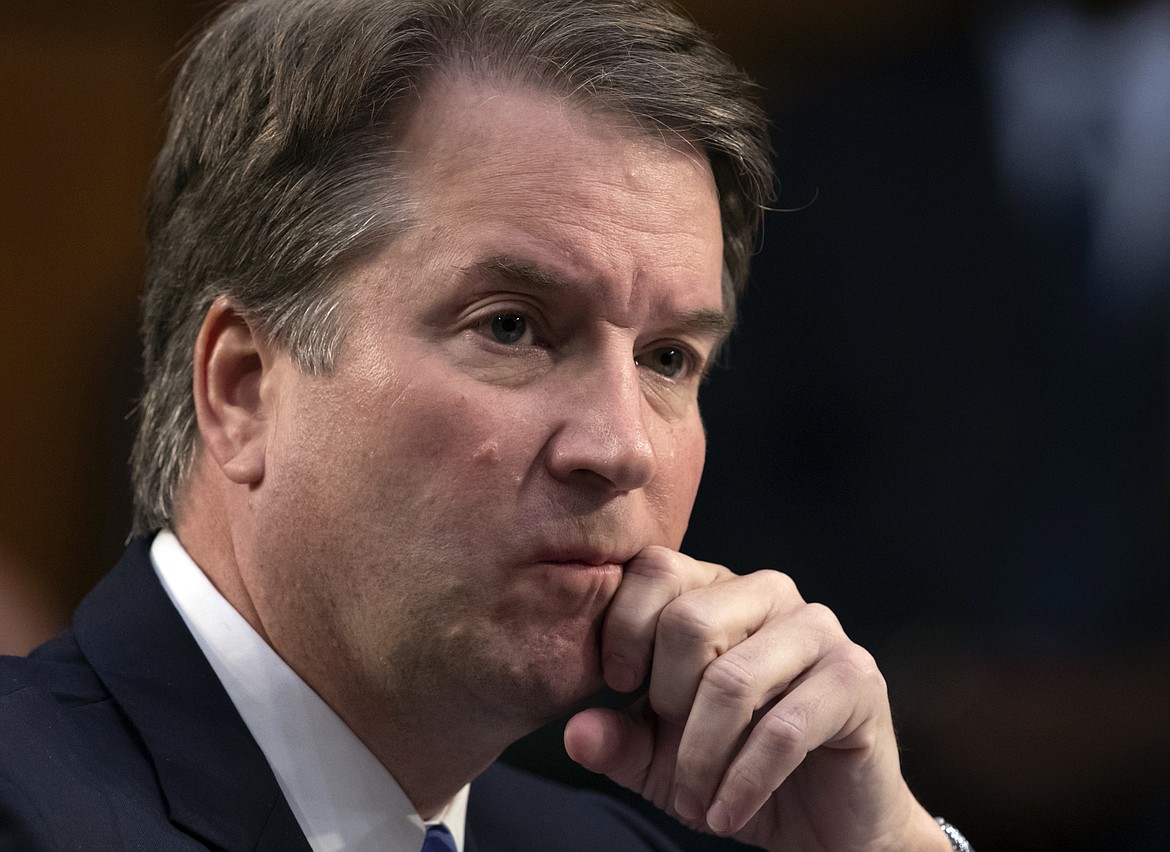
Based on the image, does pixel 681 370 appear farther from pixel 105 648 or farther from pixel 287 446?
pixel 105 648

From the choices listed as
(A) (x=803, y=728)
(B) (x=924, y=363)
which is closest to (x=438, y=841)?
(A) (x=803, y=728)

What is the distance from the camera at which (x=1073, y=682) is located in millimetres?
4172

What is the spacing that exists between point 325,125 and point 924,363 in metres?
2.89

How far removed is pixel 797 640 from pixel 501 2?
110 centimetres

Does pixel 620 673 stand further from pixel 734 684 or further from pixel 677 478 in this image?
pixel 677 478

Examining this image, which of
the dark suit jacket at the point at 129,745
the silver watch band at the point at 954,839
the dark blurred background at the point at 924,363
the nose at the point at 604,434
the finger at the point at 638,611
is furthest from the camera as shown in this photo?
the dark blurred background at the point at 924,363

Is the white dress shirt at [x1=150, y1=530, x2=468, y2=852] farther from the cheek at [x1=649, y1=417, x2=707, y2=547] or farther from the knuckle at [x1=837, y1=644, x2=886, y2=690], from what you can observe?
the knuckle at [x1=837, y1=644, x2=886, y2=690]

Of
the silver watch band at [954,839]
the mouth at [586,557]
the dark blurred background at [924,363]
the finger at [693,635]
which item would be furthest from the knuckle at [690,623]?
the dark blurred background at [924,363]

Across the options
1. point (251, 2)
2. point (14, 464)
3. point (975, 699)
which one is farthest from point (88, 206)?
point (975, 699)

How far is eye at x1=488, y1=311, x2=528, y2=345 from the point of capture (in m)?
1.94

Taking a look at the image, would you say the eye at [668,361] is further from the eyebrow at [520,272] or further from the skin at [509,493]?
the eyebrow at [520,272]

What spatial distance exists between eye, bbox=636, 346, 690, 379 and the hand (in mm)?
316

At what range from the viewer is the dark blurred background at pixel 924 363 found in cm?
416

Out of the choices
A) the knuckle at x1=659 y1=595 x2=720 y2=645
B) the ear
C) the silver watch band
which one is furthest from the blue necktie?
the silver watch band
